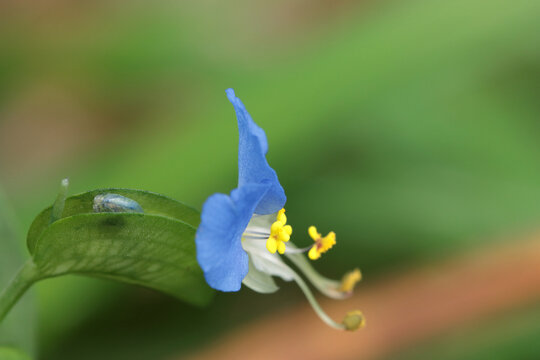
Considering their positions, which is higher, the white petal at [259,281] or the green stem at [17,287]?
the green stem at [17,287]

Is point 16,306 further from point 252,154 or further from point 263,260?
point 252,154

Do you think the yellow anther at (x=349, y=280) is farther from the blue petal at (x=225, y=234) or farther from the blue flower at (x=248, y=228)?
the blue petal at (x=225, y=234)

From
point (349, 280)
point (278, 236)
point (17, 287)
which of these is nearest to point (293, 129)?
point (349, 280)

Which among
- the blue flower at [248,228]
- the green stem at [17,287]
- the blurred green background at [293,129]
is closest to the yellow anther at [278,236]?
the blue flower at [248,228]

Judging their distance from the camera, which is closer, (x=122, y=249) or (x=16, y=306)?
(x=122, y=249)

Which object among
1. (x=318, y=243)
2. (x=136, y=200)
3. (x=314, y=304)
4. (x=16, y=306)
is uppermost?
(x=136, y=200)

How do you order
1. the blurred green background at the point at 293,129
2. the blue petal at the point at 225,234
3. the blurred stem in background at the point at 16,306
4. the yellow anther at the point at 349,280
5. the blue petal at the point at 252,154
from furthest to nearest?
the blurred green background at the point at 293,129
the blurred stem in background at the point at 16,306
the yellow anther at the point at 349,280
the blue petal at the point at 252,154
the blue petal at the point at 225,234

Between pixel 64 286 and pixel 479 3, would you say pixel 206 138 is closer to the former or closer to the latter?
pixel 64 286

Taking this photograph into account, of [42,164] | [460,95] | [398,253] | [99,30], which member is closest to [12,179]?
[42,164]

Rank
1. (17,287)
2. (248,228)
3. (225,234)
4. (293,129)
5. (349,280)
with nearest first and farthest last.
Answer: (225,234) → (17,287) → (248,228) → (349,280) → (293,129)
